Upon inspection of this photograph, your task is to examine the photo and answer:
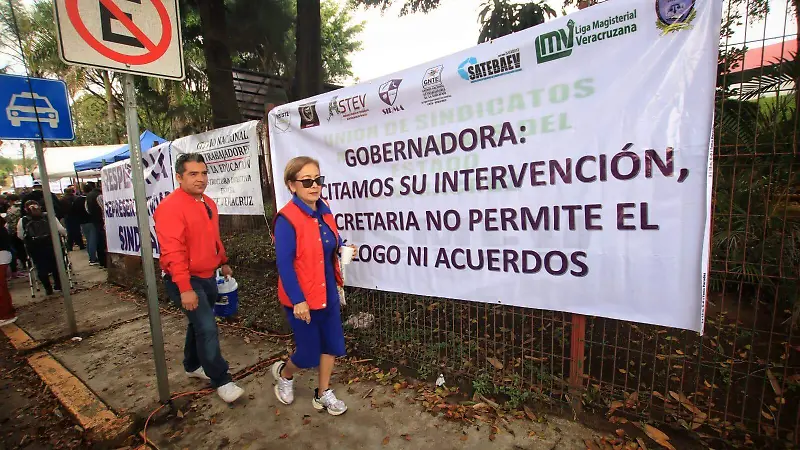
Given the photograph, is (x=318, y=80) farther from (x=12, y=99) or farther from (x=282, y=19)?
(x=12, y=99)

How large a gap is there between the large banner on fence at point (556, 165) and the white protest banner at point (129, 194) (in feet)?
10.8

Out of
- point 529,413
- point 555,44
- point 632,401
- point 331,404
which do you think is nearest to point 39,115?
point 331,404

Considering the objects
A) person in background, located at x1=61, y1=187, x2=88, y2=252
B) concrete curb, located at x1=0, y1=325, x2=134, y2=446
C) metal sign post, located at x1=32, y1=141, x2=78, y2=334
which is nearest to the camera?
concrete curb, located at x1=0, y1=325, x2=134, y2=446

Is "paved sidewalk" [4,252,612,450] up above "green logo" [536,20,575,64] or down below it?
below

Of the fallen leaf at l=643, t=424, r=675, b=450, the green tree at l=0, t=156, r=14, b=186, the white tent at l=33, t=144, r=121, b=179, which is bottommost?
the fallen leaf at l=643, t=424, r=675, b=450

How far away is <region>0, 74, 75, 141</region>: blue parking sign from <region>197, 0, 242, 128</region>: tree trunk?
2.97 m

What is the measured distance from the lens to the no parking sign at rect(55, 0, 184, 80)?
2525 millimetres

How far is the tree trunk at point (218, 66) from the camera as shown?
775 centimetres

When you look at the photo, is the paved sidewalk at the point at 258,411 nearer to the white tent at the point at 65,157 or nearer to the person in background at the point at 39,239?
the person in background at the point at 39,239

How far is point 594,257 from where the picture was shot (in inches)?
89.7

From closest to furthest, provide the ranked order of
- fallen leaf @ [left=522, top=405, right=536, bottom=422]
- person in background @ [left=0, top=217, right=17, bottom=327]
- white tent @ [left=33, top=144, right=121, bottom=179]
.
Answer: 1. fallen leaf @ [left=522, top=405, right=536, bottom=422]
2. person in background @ [left=0, top=217, right=17, bottom=327]
3. white tent @ [left=33, top=144, right=121, bottom=179]

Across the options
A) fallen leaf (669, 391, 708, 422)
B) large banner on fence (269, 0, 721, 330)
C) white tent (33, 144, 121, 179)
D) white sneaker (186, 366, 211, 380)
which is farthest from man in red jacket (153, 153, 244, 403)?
white tent (33, 144, 121, 179)

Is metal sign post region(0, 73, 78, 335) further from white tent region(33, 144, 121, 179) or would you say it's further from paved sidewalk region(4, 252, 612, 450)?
white tent region(33, 144, 121, 179)

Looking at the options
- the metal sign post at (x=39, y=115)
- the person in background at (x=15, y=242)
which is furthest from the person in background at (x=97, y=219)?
the metal sign post at (x=39, y=115)
